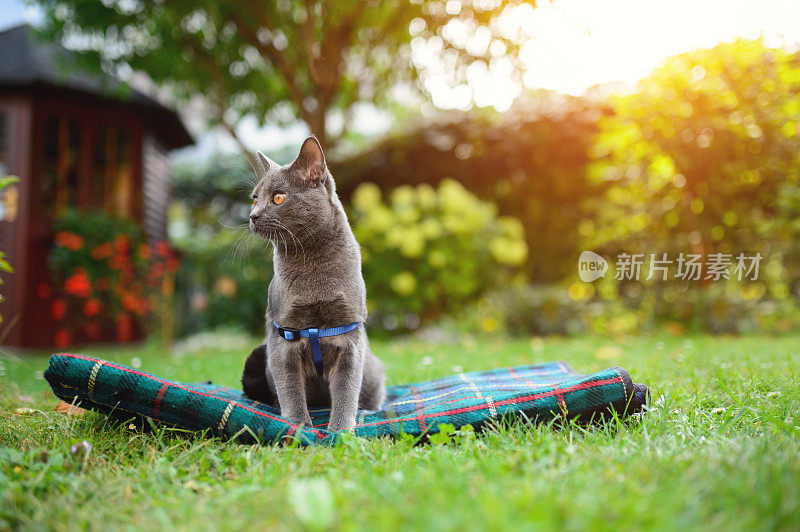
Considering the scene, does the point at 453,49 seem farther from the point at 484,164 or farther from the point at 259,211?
the point at 259,211

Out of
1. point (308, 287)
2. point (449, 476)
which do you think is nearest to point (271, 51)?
point (308, 287)

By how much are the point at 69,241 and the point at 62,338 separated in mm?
1314

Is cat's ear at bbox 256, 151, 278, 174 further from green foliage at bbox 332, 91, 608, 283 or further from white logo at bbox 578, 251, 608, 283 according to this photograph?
white logo at bbox 578, 251, 608, 283

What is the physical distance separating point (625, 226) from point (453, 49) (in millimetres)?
2960

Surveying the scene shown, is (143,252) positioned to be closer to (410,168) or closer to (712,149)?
(410,168)

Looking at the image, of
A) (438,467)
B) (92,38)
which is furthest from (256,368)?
(92,38)

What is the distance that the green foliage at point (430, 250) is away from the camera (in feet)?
21.1

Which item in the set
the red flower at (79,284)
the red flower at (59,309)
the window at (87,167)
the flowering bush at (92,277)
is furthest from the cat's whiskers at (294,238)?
the window at (87,167)

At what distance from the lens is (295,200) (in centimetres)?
198

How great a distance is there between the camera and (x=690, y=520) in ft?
3.49

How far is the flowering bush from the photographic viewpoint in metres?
6.77

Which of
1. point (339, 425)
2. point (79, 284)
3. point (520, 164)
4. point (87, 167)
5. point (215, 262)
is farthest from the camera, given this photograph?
point (215, 262)

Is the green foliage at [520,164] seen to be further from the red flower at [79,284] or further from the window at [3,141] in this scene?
the window at [3,141]

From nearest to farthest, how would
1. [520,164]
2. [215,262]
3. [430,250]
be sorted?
[430,250] < [520,164] < [215,262]
